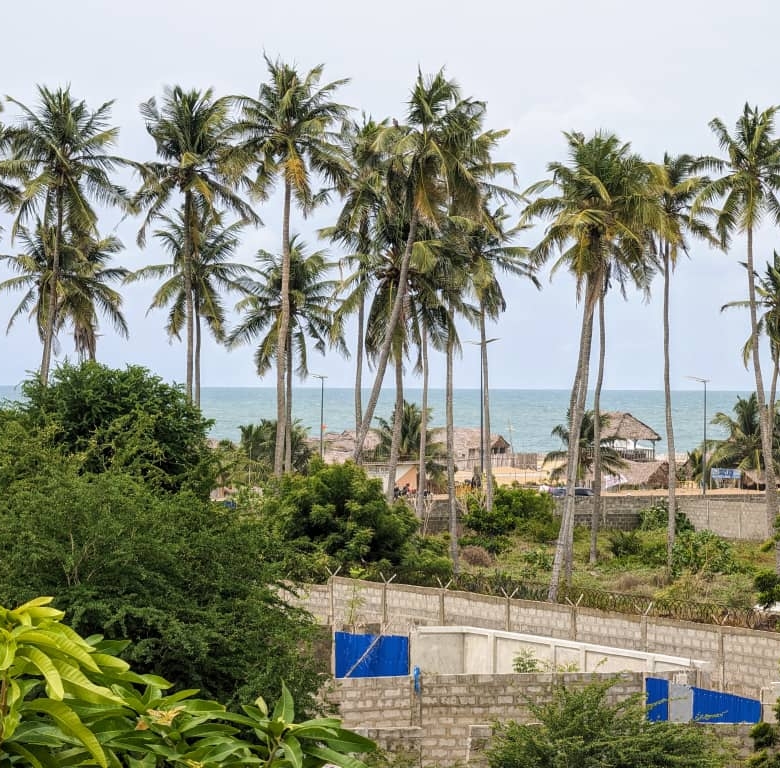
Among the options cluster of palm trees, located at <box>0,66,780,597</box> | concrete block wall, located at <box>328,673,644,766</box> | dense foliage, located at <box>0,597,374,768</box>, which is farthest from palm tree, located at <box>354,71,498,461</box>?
dense foliage, located at <box>0,597,374,768</box>

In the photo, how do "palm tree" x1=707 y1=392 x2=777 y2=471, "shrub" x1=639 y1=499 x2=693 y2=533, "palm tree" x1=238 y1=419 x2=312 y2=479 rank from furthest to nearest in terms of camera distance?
"palm tree" x1=238 y1=419 x2=312 y2=479
"palm tree" x1=707 y1=392 x2=777 y2=471
"shrub" x1=639 y1=499 x2=693 y2=533

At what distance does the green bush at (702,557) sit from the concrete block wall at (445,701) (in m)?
21.9

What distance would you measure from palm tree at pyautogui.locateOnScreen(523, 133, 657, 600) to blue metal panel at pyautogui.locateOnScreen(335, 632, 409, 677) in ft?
34.7

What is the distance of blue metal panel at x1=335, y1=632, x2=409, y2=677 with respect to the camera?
787 inches

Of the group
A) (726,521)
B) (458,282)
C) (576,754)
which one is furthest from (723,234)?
(576,754)

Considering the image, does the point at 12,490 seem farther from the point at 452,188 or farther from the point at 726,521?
the point at 726,521

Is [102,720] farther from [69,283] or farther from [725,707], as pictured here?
[69,283]

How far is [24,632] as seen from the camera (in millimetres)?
A: 4355

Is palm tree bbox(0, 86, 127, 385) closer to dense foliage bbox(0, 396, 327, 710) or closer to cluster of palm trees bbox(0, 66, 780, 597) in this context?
cluster of palm trees bbox(0, 66, 780, 597)

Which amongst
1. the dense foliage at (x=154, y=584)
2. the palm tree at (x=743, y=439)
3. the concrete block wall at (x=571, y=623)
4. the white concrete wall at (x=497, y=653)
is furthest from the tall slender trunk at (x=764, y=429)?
the palm tree at (x=743, y=439)

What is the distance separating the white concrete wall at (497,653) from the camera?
746 inches

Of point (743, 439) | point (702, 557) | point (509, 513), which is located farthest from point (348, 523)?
point (743, 439)

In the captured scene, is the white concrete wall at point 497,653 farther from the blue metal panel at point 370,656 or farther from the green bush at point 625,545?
the green bush at point 625,545

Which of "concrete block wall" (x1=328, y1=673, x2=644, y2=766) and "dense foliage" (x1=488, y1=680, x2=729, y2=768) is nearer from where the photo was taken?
"dense foliage" (x1=488, y1=680, x2=729, y2=768)
